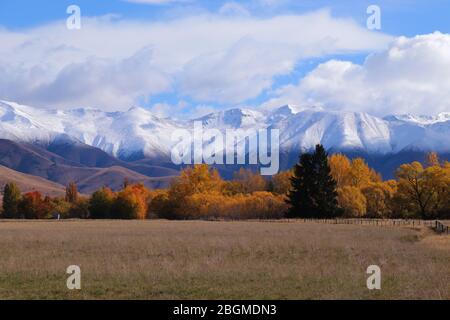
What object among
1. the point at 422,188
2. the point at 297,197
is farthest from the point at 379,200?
the point at 297,197

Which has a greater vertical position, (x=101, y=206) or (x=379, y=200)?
(x=379, y=200)

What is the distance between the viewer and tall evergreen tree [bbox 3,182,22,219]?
160m

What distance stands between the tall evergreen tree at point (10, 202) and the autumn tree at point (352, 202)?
271 ft

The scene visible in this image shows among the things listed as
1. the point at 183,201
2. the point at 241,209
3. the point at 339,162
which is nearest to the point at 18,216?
the point at 183,201

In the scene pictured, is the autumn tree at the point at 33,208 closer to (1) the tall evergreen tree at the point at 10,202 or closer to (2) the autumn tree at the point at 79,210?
(1) the tall evergreen tree at the point at 10,202

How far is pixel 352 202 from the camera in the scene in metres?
117

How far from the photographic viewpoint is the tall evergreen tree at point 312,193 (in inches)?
4254

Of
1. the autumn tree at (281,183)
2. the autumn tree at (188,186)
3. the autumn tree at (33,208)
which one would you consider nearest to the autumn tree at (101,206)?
the autumn tree at (188,186)

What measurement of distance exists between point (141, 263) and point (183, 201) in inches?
4042

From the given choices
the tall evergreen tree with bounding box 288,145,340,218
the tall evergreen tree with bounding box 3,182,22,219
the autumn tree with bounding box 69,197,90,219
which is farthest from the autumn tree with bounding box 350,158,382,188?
the tall evergreen tree with bounding box 3,182,22,219

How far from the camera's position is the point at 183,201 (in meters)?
136

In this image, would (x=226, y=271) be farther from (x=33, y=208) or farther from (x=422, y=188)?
(x=33, y=208)

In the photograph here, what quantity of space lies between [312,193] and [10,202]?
83747mm

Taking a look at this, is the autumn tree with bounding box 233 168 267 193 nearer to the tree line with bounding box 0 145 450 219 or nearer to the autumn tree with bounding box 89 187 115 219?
the tree line with bounding box 0 145 450 219
